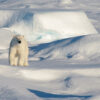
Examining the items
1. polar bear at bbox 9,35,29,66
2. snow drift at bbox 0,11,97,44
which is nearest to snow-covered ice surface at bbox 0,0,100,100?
snow drift at bbox 0,11,97,44

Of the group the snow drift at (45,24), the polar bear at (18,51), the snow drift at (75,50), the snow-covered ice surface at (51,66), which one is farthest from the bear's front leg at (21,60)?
the snow drift at (45,24)

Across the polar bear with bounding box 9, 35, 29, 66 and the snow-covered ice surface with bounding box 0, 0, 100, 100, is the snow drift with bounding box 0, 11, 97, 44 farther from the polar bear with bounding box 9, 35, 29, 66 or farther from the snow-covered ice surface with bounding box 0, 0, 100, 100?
the polar bear with bounding box 9, 35, 29, 66

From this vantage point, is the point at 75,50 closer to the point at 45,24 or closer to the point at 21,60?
the point at 21,60

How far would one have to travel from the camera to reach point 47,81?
5965mm

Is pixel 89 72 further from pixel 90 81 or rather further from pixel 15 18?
pixel 15 18

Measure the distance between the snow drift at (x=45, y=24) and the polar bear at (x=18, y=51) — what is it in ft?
23.7

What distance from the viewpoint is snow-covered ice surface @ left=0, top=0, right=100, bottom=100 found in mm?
4918

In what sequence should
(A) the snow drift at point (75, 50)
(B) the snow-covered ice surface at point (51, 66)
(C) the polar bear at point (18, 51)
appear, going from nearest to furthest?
(B) the snow-covered ice surface at point (51, 66) → (C) the polar bear at point (18, 51) → (A) the snow drift at point (75, 50)

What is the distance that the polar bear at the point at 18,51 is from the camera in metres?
6.68

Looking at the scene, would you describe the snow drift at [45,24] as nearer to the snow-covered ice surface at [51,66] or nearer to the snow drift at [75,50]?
the snow-covered ice surface at [51,66]

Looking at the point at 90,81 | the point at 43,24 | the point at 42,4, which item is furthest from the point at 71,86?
the point at 42,4

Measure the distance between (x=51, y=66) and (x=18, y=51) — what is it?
782 millimetres

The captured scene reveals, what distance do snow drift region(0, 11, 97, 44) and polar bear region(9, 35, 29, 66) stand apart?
7.21 metres

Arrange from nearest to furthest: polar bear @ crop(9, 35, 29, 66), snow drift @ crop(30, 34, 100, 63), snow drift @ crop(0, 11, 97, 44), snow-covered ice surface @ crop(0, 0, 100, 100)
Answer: snow-covered ice surface @ crop(0, 0, 100, 100) < polar bear @ crop(9, 35, 29, 66) < snow drift @ crop(30, 34, 100, 63) < snow drift @ crop(0, 11, 97, 44)
